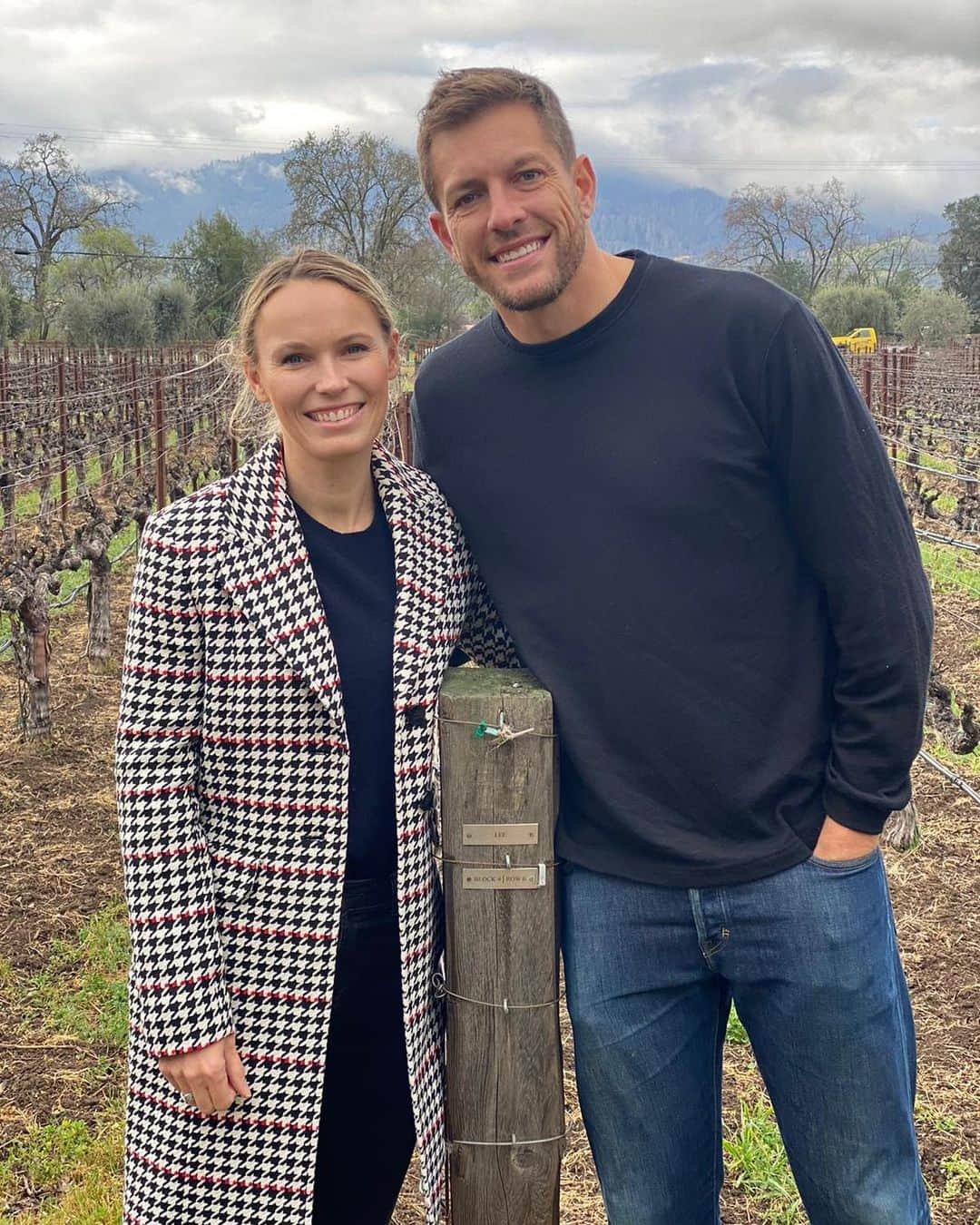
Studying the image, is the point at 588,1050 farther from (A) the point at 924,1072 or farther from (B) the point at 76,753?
(B) the point at 76,753

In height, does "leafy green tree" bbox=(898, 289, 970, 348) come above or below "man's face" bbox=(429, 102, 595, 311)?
above

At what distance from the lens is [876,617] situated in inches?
71.7

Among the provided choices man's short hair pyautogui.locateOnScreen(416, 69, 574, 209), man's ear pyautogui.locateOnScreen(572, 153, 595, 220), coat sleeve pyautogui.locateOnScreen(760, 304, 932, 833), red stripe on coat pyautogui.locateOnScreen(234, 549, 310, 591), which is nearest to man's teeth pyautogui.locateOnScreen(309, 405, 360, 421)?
red stripe on coat pyautogui.locateOnScreen(234, 549, 310, 591)

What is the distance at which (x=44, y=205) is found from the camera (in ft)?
168

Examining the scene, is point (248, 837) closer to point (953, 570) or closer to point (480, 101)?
point (480, 101)

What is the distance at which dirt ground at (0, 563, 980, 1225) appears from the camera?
3.12m

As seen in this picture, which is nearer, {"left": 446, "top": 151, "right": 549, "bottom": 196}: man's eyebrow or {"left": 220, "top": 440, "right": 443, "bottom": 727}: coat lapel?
{"left": 220, "top": 440, "right": 443, "bottom": 727}: coat lapel

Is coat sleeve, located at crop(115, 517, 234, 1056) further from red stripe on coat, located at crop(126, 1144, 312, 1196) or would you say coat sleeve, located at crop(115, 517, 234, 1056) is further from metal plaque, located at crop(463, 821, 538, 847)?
metal plaque, located at crop(463, 821, 538, 847)

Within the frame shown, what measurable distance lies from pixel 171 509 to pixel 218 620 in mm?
206

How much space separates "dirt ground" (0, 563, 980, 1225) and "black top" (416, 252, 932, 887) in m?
1.52

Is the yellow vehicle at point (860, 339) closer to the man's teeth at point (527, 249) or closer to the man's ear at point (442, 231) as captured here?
the man's ear at point (442, 231)

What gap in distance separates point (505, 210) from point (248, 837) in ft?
3.66

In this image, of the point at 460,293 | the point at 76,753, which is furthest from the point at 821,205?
the point at 76,753

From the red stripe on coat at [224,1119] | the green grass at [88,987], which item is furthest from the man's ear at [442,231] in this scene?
the green grass at [88,987]
